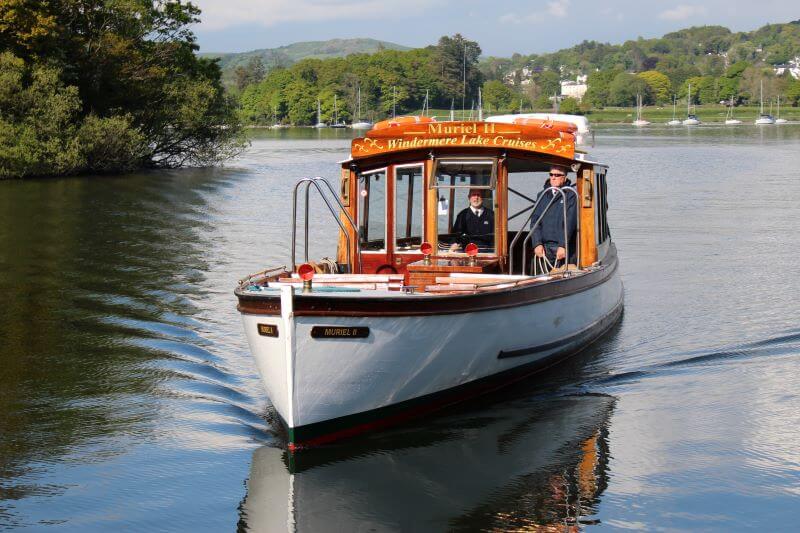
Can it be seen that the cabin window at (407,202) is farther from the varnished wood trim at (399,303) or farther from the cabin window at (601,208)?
the cabin window at (601,208)

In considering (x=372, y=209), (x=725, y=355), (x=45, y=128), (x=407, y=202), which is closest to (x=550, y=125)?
(x=407, y=202)

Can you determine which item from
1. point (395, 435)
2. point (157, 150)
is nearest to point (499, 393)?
point (395, 435)

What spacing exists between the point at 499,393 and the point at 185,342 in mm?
4982

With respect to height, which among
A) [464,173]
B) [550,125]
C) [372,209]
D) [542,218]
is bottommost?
[542,218]

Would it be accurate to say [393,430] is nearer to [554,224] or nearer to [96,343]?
[554,224]

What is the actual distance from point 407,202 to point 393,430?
361cm

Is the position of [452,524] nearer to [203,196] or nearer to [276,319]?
[276,319]

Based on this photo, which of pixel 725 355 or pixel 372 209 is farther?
pixel 725 355

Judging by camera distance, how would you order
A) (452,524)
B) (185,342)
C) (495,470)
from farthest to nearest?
(185,342)
(495,470)
(452,524)

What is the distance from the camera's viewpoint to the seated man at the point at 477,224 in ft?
47.1

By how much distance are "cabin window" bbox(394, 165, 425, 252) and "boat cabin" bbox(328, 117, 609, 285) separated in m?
0.01

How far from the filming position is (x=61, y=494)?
10055 millimetres

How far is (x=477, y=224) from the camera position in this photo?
47.3 feet

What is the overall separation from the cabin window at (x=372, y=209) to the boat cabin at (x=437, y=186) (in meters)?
0.01
